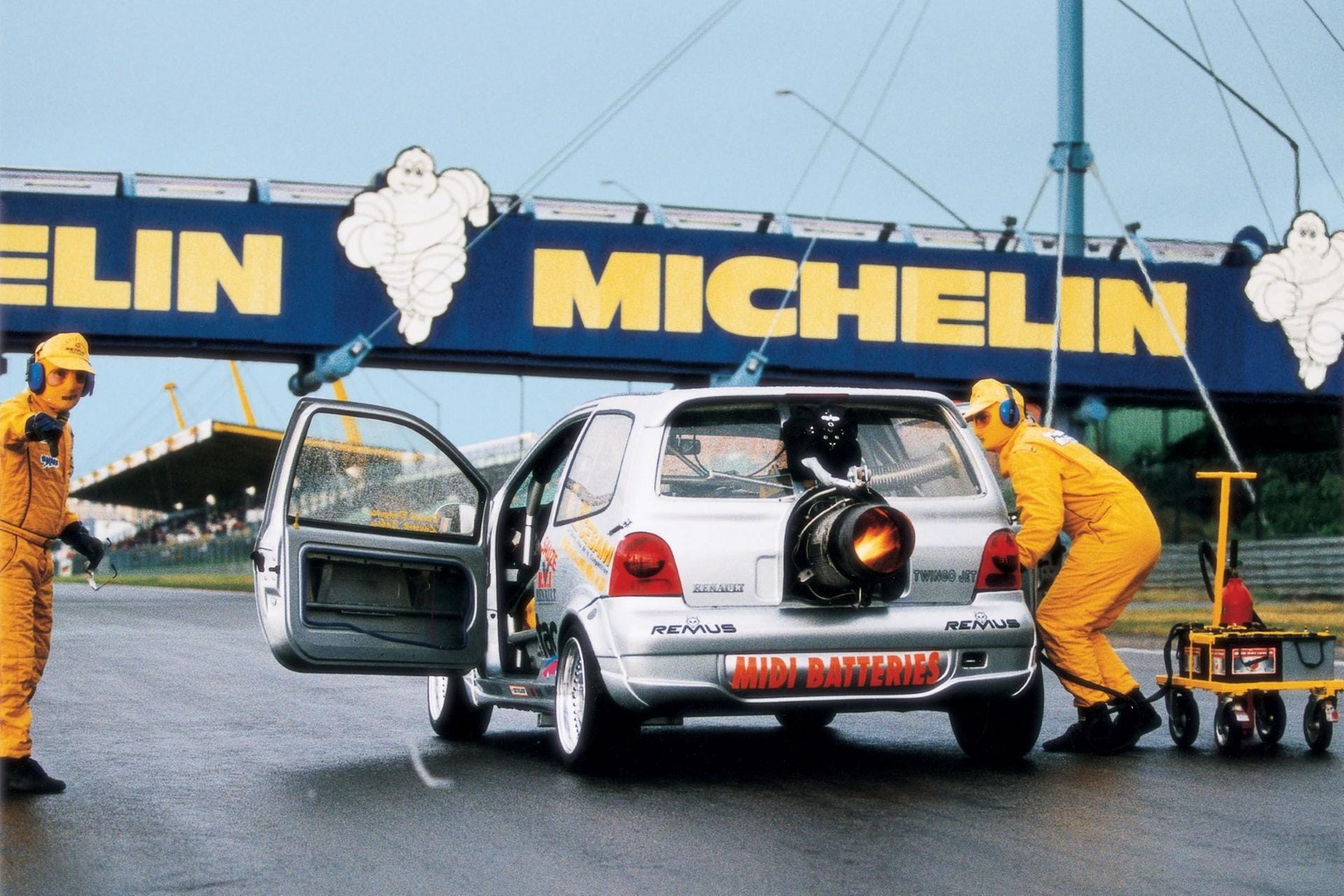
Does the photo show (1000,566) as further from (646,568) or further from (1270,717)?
(1270,717)

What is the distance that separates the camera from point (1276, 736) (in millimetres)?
9422

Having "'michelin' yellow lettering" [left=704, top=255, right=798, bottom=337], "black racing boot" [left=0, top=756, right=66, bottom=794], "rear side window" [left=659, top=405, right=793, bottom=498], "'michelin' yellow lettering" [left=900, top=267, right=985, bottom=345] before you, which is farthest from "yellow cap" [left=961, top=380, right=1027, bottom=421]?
"'michelin' yellow lettering" [left=900, top=267, right=985, bottom=345]

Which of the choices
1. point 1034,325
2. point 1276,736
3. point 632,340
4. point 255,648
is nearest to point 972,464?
point 1276,736

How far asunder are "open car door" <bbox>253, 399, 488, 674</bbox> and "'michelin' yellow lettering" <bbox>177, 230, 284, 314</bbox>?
24553mm

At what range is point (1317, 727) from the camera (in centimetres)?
904

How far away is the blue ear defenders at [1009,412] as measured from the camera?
9.34 m

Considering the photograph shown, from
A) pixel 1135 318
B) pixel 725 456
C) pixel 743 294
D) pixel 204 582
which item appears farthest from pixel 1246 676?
pixel 204 582

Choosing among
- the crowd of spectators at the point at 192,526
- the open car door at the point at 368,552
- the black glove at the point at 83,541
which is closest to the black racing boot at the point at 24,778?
the black glove at the point at 83,541

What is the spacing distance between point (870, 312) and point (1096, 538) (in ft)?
88.9

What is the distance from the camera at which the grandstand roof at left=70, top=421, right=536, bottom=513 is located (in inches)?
2758

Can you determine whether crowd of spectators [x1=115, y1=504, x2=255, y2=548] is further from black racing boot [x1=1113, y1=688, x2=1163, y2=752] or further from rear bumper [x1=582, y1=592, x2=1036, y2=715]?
rear bumper [x1=582, y1=592, x2=1036, y2=715]

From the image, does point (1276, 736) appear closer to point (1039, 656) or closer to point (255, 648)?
point (1039, 656)

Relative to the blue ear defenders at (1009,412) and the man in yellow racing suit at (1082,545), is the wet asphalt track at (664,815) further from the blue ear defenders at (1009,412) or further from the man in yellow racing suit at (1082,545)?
the blue ear defenders at (1009,412)

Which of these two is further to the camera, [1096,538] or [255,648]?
[255,648]
